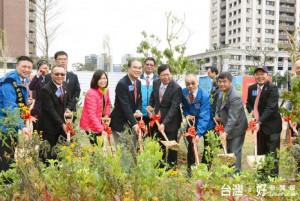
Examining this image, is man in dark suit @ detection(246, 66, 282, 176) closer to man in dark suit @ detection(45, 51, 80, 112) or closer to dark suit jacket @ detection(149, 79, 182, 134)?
dark suit jacket @ detection(149, 79, 182, 134)

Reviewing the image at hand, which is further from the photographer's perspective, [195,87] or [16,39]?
[16,39]

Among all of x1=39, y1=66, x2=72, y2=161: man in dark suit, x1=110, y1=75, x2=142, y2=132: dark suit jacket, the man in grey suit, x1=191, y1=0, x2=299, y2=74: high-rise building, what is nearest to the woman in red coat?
x1=110, y1=75, x2=142, y2=132: dark suit jacket

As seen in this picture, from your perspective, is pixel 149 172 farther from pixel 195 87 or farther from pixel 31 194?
pixel 195 87

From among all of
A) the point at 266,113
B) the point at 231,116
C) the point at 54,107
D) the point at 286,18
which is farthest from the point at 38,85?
the point at 286,18

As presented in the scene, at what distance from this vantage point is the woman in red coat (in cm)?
428

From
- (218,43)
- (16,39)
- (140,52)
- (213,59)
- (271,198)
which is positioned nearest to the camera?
(271,198)

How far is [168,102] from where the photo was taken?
14.9ft

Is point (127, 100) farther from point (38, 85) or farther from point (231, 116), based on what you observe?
point (38, 85)

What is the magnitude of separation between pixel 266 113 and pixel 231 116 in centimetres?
55

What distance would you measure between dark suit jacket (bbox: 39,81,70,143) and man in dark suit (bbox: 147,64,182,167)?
4.27ft

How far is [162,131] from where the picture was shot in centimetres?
436

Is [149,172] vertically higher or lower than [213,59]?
lower

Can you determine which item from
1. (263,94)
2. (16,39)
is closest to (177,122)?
(263,94)

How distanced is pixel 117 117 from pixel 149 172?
2001mm
